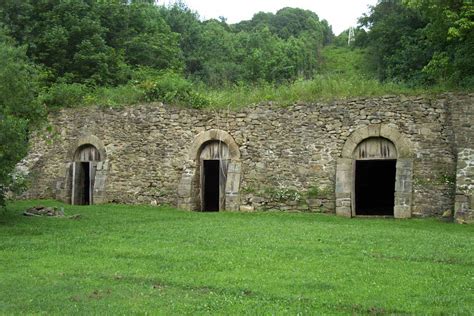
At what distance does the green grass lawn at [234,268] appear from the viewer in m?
6.43

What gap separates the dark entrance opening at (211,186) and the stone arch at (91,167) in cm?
373

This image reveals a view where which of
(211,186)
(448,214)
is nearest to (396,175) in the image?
(448,214)

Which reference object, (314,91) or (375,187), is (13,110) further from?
(375,187)

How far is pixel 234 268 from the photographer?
8305 mm

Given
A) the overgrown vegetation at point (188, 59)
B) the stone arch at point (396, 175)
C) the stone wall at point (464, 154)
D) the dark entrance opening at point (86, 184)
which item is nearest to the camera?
the stone wall at point (464, 154)

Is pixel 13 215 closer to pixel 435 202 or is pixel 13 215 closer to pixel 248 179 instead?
pixel 248 179

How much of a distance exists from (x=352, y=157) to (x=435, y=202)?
2.65 m

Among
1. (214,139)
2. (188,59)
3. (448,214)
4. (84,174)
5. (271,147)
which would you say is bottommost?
(448,214)

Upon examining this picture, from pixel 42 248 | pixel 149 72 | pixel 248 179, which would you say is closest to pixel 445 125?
pixel 248 179

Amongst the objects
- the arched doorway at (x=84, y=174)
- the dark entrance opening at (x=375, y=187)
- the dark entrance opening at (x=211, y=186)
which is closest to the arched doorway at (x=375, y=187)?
the dark entrance opening at (x=375, y=187)

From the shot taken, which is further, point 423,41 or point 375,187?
point 423,41

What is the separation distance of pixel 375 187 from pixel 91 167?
428 inches

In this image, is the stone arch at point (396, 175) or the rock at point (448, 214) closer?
the rock at point (448, 214)

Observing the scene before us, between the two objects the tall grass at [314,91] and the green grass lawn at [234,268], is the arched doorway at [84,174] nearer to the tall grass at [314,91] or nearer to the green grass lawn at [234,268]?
the tall grass at [314,91]
